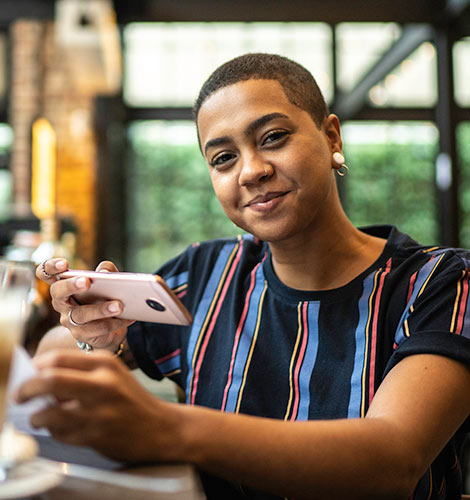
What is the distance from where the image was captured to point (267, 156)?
1.09 meters

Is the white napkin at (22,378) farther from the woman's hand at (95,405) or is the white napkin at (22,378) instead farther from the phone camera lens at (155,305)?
the phone camera lens at (155,305)

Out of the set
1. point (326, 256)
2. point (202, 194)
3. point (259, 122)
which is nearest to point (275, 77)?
point (259, 122)

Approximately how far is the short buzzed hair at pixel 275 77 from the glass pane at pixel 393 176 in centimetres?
499

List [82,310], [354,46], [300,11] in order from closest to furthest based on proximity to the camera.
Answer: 1. [82,310]
2. [300,11]
3. [354,46]

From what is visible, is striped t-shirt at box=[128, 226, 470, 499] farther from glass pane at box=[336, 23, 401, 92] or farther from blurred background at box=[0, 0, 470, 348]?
glass pane at box=[336, 23, 401, 92]

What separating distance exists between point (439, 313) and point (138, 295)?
0.45 m

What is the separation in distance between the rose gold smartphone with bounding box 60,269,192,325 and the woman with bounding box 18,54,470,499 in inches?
0.8

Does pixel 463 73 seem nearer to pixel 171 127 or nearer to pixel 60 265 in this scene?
pixel 171 127

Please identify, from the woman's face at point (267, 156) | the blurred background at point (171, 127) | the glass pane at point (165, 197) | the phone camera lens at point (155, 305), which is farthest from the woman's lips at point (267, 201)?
the glass pane at point (165, 197)

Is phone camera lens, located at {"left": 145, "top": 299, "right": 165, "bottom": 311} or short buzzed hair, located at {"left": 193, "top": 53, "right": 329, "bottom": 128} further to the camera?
short buzzed hair, located at {"left": 193, "top": 53, "right": 329, "bottom": 128}

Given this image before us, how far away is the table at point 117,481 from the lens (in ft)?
1.71

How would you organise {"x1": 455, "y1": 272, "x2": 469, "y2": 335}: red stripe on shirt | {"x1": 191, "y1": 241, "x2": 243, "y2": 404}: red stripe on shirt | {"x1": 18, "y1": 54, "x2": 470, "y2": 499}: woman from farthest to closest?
{"x1": 191, "y1": 241, "x2": 243, "y2": 404}: red stripe on shirt, {"x1": 455, "y1": 272, "x2": 469, "y2": 335}: red stripe on shirt, {"x1": 18, "y1": 54, "x2": 470, "y2": 499}: woman

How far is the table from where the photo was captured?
522mm

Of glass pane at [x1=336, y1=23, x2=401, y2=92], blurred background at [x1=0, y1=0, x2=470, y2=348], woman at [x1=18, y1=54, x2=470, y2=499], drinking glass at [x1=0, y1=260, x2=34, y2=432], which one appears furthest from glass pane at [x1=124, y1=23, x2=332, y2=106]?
drinking glass at [x1=0, y1=260, x2=34, y2=432]
